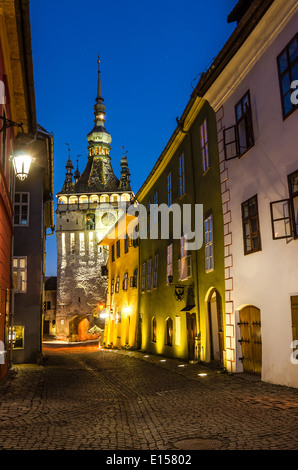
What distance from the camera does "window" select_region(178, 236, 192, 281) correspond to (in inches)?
702

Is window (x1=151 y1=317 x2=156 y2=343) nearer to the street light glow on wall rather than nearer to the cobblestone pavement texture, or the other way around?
the cobblestone pavement texture

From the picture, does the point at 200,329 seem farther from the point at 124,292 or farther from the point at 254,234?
the point at 124,292

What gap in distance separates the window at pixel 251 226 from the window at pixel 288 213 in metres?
1.28

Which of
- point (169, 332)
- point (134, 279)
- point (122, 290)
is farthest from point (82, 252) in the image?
point (169, 332)

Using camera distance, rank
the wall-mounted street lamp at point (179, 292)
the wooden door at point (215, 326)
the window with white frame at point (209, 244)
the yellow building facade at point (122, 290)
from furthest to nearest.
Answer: the yellow building facade at point (122, 290), the wall-mounted street lamp at point (179, 292), the window with white frame at point (209, 244), the wooden door at point (215, 326)

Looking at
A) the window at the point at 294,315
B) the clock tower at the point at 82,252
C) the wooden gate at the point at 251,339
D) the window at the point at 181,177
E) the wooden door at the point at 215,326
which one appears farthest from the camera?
the clock tower at the point at 82,252

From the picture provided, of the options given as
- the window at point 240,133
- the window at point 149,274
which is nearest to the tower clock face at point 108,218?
the window at point 149,274

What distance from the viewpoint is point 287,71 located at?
34.1ft

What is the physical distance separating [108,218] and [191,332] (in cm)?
5111

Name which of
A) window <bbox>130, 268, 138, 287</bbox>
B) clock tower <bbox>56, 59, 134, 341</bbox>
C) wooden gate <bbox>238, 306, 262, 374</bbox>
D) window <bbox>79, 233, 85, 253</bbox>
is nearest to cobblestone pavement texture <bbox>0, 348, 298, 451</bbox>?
wooden gate <bbox>238, 306, 262, 374</bbox>

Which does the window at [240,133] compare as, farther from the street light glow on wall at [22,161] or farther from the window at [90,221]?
the window at [90,221]

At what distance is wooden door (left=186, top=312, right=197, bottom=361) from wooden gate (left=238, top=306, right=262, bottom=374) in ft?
15.6

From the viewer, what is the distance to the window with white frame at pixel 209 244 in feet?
50.5
